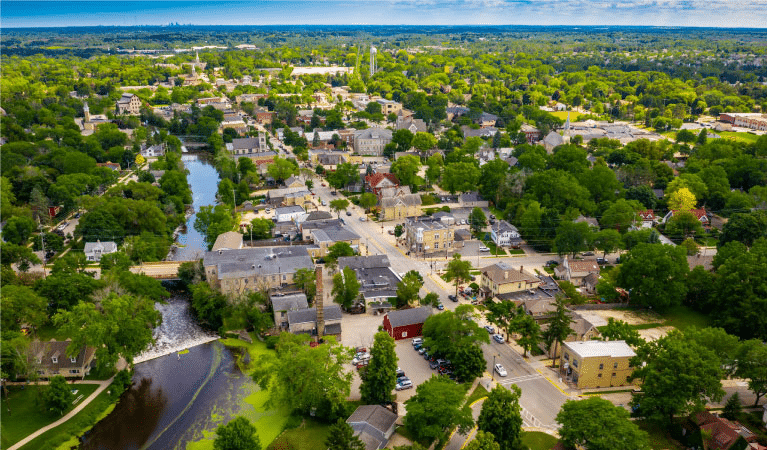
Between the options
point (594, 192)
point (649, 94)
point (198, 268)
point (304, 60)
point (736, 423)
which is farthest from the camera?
point (304, 60)

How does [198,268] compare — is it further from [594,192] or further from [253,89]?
[253,89]

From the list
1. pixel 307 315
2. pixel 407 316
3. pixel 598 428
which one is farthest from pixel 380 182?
pixel 598 428

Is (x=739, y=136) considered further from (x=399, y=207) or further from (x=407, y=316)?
(x=407, y=316)

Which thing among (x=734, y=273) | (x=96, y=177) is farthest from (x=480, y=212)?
(x=96, y=177)

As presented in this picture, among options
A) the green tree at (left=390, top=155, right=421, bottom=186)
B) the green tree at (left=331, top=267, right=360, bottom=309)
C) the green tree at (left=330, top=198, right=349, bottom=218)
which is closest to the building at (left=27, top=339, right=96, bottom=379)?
the green tree at (left=331, top=267, right=360, bottom=309)

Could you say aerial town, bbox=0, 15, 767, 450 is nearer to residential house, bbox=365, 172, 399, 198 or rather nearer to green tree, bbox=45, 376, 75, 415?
green tree, bbox=45, 376, 75, 415

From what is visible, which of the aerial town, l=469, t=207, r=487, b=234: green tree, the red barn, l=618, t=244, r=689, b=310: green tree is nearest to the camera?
the aerial town
